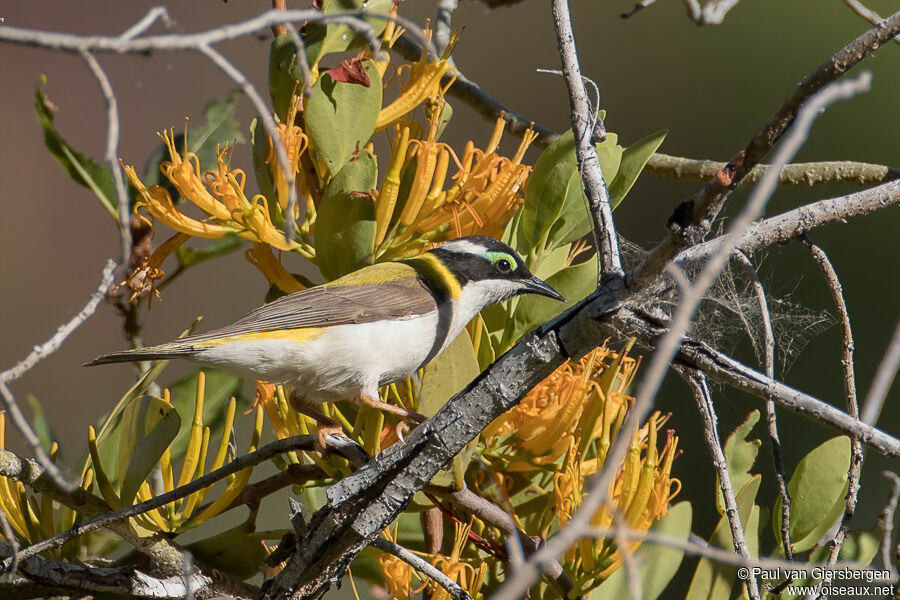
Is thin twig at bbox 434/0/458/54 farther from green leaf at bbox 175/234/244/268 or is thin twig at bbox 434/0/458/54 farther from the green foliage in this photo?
the green foliage

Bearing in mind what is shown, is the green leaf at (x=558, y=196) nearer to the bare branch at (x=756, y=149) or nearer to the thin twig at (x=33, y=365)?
the bare branch at (x=756, y=149)

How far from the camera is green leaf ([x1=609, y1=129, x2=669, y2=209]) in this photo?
1.67m

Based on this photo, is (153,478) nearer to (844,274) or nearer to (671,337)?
(671,337)

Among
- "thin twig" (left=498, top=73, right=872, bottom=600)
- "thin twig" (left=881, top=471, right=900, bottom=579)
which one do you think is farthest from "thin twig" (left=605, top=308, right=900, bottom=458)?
"thin twig" (left=498, top=73, right=872, bottom=600)

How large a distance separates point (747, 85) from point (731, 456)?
349 cm

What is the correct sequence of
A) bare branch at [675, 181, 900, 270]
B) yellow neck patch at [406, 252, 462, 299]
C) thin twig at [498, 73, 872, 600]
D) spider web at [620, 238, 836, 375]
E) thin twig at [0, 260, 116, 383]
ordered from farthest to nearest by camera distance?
yellow neck patch at [406, 252, 462, 299], spider web at [620, 238, 836, 375], bare branch at [675, 181, 900, 270], thin twig at [0, 260, 116, 383], thin twig at [498, 73, 872, 600]

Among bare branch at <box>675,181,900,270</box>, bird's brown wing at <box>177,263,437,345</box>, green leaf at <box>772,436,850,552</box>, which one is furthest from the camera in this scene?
bird's brown wing at <box>177,263,437,345</box>

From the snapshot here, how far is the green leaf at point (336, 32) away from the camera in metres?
1.72

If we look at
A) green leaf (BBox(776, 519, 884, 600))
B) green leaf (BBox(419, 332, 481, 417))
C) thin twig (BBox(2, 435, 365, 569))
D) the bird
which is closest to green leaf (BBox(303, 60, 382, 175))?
the bird

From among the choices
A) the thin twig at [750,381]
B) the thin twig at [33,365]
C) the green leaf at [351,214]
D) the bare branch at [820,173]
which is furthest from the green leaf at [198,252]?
the thin twig at [750,381]

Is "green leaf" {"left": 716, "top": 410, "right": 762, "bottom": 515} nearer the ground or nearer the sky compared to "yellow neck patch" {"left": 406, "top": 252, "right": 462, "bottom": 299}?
nearer the ground

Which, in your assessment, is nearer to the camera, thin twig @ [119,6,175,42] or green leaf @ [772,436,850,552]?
thin twig @ [119,6,175,42]

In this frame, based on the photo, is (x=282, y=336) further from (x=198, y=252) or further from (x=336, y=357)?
(x=198, y=252)

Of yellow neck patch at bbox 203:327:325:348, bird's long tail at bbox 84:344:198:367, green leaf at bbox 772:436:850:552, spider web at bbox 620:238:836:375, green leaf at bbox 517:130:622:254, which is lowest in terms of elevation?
green leaf at bbox 772:436:850:552
